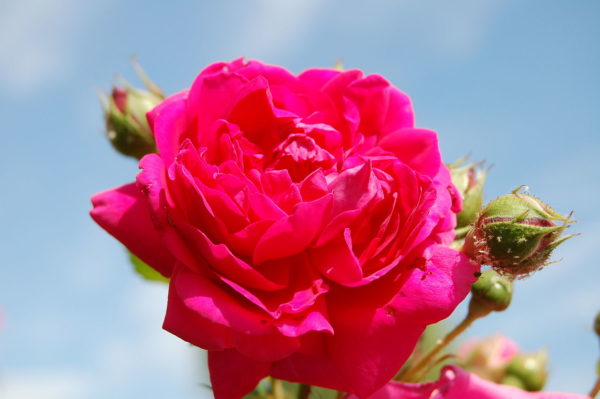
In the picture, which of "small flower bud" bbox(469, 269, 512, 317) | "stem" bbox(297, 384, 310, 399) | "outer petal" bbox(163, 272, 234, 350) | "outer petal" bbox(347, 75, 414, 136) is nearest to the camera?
"outer petal" bbox(163, 272, 234, 350)

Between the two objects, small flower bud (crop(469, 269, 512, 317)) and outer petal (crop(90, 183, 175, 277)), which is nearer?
outer petal (crop(90, 183, 175, 277))

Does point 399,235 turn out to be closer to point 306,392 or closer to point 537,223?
point 537,223

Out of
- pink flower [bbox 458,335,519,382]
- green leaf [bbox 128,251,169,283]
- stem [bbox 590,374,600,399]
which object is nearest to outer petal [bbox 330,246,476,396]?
stem [bbox 590,374,600,399]

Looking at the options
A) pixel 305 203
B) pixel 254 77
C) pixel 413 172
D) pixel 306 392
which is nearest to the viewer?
pixel 305 203

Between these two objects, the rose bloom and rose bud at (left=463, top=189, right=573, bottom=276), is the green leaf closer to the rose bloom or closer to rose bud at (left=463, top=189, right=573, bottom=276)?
the rose bloom

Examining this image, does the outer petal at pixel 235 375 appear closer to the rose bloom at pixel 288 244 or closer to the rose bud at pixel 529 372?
the rose bloom at pixel 288 244

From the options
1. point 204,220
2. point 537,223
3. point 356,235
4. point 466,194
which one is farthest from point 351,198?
point 466,194
